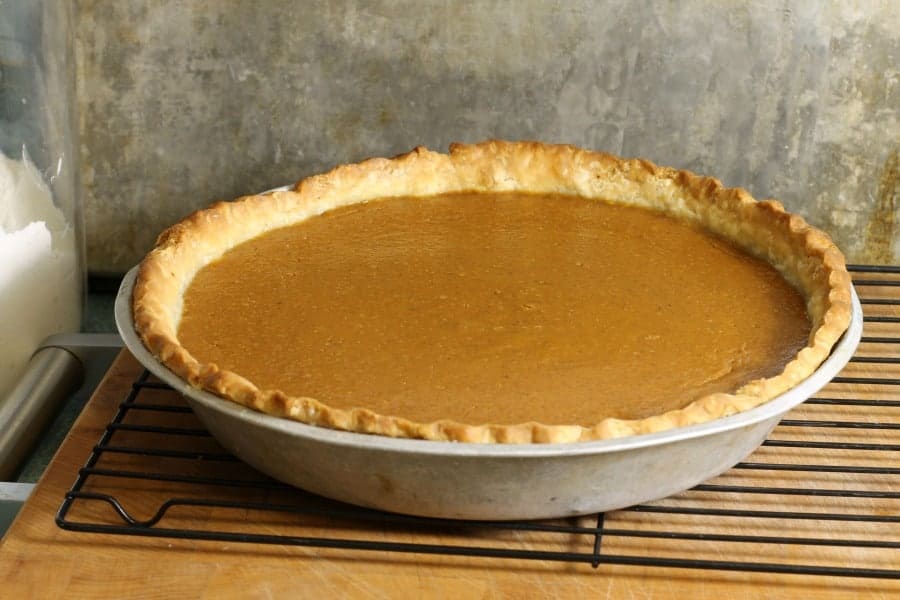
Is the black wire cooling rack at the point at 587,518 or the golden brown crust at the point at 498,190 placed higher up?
the golden brown crust at the point at 498,190

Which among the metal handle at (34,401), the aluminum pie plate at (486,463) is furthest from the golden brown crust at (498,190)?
the metal handle at (34,401)

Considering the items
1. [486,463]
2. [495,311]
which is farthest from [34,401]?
[486,463]

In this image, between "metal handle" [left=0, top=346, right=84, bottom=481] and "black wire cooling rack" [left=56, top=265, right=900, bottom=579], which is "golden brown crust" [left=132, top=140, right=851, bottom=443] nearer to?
"black wire cooling rack" [left=56, top=265, right=900, bottom=579]

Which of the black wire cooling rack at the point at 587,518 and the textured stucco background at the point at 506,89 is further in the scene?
the textured stucco background at the point at 506,89

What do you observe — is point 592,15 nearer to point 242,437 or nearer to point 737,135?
point 737,135

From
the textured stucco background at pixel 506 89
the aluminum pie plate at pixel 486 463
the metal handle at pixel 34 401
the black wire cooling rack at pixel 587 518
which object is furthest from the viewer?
the textured stucco background at pixel 506 89

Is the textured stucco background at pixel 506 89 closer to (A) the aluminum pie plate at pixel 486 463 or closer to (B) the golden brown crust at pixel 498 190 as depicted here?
(B) the golden brown crust at pixel 498 190

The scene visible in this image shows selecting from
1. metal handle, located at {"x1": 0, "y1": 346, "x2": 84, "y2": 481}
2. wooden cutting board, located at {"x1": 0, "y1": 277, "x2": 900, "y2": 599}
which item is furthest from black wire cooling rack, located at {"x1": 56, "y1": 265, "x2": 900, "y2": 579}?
metal handle, located at {"x1": 0, "y1": 346, "x2": 84, "y2": 481}

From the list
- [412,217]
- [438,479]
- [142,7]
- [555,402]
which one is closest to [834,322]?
[555,402]
